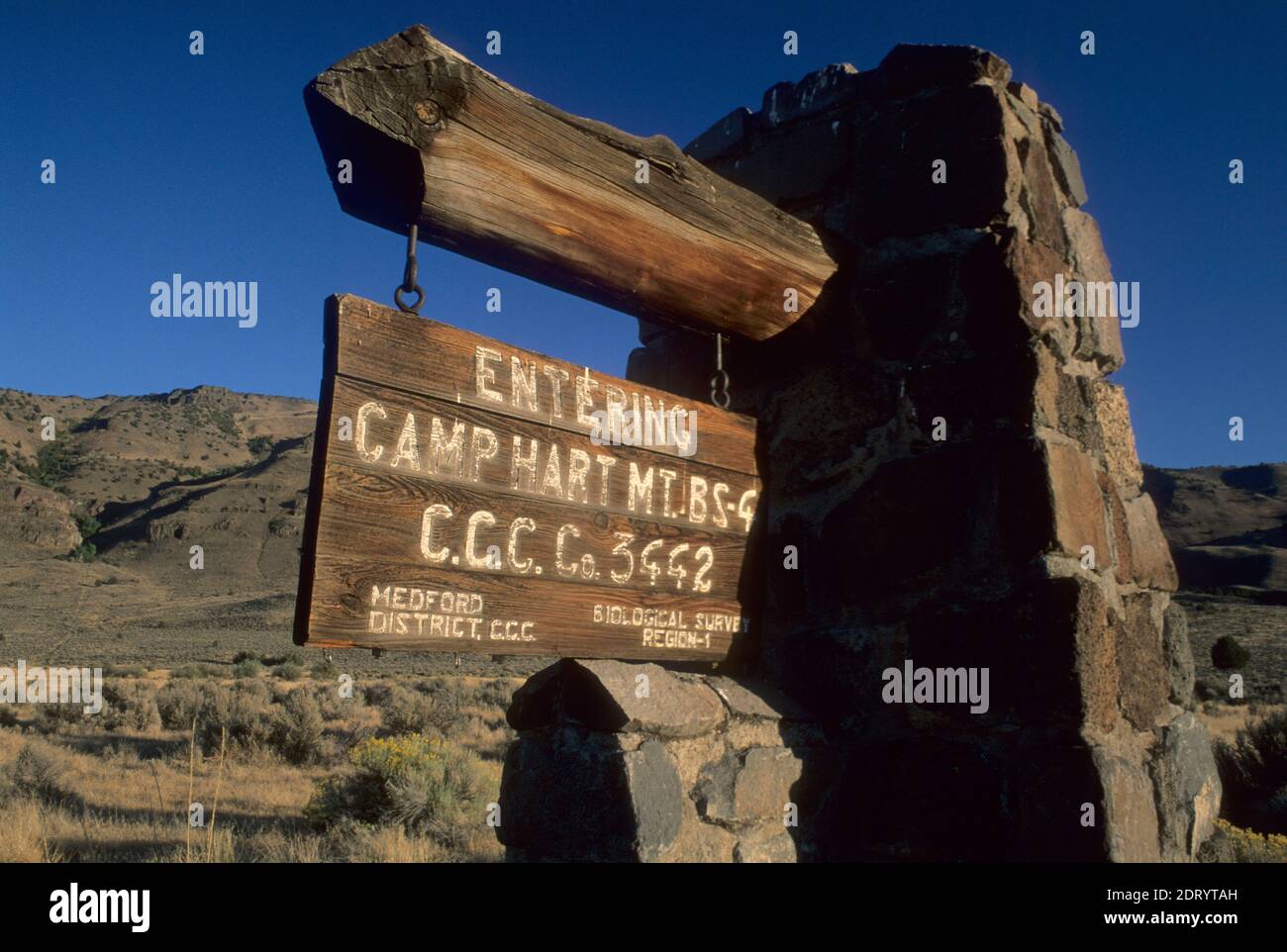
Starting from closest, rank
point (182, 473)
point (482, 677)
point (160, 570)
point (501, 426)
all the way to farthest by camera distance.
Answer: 1. point (501, 426)
2. point (482, 677)
3. point (160, 570)
4. point (182, 473)

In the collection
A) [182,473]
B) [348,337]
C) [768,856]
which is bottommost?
[768,856]

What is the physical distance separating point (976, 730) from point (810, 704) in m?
0.46

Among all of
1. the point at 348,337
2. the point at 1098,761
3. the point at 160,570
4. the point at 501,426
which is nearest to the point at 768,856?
the point at 1098,761

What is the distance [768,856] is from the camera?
2.29 m


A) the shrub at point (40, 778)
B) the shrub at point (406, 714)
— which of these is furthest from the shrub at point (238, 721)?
the shrub at point (40, 778)

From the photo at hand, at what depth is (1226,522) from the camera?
170 ft

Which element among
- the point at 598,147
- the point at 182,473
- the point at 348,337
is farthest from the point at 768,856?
the point at 182,473

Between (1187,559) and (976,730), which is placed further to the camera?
(1187,559)

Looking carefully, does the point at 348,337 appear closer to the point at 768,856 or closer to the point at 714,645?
the point at 714,645

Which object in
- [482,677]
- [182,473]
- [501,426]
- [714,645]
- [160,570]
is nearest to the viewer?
[501,426]

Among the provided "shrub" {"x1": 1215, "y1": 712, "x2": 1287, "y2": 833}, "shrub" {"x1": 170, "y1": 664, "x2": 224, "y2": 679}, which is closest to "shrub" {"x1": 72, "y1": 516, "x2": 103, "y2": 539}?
"shrub" {"x1": 170, "y1": 664, "x2": 224, "y2": 679}

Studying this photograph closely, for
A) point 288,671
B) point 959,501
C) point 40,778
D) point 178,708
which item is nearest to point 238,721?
point 178,708

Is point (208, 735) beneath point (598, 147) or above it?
beneath

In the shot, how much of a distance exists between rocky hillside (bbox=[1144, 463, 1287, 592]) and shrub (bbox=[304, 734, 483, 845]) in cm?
3920
